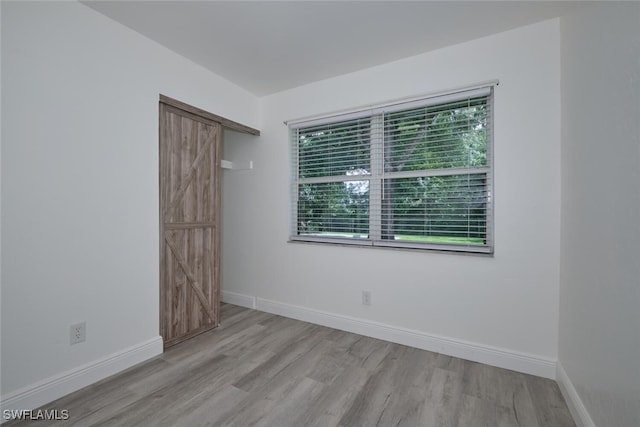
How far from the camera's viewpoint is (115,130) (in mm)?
2098

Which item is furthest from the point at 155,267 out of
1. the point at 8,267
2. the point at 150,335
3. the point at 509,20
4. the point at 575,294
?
the point at 509,20

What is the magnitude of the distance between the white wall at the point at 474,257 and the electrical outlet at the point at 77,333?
176 cm

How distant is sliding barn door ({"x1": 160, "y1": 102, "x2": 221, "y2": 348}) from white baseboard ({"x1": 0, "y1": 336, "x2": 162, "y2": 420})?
0.69 ft

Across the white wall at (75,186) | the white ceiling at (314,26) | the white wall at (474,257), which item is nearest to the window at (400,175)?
the white wall at (474,257)

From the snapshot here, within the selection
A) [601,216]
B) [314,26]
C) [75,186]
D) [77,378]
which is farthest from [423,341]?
[75,186]

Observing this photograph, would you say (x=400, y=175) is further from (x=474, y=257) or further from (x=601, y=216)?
(x=601, y=216)

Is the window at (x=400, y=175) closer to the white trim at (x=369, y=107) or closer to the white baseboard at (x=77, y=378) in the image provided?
the white trim at (x=369, y=107)

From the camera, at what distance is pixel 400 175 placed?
266 centimetres

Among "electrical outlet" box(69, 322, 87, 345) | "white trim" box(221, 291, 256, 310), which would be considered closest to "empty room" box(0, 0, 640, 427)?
"electrical outlet" box(69, 322, 87, 345)

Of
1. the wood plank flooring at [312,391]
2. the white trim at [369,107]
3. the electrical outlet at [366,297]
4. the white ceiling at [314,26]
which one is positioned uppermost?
the white ceiling at [314,26]

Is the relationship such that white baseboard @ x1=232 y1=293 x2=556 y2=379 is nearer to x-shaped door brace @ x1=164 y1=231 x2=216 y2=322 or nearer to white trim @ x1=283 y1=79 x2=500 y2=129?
x-shaped door brace @ x1=164 y1=231 x2=216 y2=322

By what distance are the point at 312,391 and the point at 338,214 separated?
5.43ft

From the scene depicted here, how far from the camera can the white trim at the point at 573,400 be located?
1512 millimetres

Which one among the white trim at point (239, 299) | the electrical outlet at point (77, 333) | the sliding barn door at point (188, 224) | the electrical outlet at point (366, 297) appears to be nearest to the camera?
the electrical outlet at point (77, 333)
